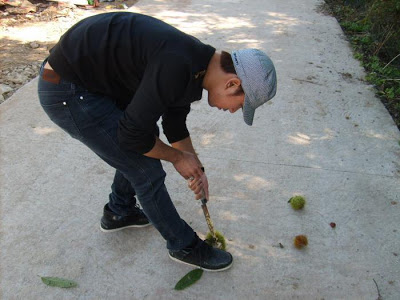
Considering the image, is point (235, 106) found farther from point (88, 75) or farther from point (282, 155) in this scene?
point (282, 155)

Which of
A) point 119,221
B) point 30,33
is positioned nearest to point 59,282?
point 119,221

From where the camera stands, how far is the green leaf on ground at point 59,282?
2055mm

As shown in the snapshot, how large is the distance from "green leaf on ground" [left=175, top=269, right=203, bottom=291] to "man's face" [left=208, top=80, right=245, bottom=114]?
1052 mm

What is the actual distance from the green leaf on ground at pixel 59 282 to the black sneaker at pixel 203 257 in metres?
0.59

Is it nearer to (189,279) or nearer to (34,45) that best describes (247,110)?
(189,279)

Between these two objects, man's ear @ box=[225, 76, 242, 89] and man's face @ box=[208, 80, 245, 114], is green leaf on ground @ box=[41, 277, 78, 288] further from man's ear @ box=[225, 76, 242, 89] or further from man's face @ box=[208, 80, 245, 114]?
man's ear @ box=[225, 76, 242, 89]

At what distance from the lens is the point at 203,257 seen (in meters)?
2.14

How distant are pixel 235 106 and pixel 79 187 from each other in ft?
5.10

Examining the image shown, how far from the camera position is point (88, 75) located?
1.63m

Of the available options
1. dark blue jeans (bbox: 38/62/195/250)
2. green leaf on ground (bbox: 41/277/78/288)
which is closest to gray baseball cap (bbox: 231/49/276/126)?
dark blue jeans (bbox: 38/62/195/250)

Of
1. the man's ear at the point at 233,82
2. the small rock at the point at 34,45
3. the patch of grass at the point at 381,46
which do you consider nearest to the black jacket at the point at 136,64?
the man's ear at the point at 233,82

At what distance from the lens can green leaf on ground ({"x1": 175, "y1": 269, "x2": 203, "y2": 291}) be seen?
208cm

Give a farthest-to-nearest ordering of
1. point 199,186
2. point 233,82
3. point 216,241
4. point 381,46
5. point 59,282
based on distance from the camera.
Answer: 1. point 381,46
2. point 216,241
3. point 59,282
4. point 199,186
5. point 233,82

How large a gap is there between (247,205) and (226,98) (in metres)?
1.18
